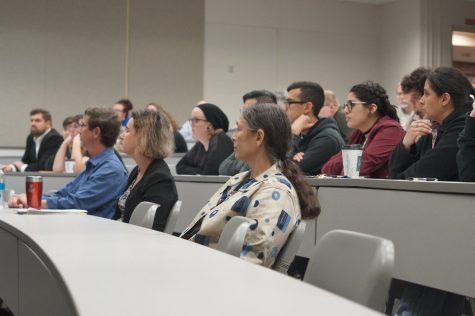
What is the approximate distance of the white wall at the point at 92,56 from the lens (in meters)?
8.99

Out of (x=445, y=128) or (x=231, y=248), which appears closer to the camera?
(x=231, y=248)

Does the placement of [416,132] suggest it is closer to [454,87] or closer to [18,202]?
[454,87]

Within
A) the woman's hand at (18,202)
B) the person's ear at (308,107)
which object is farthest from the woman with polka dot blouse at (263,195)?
the person's ear at (308,107)

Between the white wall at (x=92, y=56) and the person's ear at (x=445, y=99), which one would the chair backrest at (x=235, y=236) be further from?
the white wall at (x=92, y=56)

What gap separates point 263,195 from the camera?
219 centimetres

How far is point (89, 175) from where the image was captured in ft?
12.1

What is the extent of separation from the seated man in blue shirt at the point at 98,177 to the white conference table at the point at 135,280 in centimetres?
131

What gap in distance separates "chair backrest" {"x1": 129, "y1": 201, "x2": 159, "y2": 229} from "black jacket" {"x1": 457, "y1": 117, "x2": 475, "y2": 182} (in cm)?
114

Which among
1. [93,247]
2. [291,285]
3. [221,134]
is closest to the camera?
[291,285]

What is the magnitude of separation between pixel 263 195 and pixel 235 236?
358 millimetres

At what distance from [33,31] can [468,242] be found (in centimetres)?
777

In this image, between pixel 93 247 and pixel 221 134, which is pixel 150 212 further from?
pixel 221 134

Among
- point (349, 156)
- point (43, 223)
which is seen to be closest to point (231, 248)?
point (43, 223)

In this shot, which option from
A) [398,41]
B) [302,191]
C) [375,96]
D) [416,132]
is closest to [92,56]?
[398,41]
